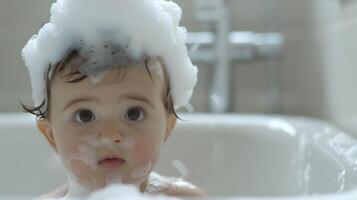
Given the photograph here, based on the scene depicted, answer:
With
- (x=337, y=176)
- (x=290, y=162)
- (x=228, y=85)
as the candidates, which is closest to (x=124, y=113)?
(x=337, y=176)

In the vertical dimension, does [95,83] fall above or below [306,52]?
above

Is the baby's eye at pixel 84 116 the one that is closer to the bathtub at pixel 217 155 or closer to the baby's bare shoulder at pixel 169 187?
the baby's bare shoulder at pixel 169 187

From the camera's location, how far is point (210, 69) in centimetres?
156

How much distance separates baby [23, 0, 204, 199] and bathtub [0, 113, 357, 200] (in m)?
0.43

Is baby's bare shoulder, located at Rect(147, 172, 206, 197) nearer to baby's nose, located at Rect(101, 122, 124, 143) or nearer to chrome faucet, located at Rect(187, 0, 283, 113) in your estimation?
baby's nose, located at Rect(101, 122, 124, 143)

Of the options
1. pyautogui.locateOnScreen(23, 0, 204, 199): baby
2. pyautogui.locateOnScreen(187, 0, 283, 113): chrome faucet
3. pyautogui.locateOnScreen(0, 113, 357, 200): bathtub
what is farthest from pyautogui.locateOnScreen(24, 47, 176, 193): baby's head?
pyautogui.locateOnScreen(187, 0, 283, 113): chrome faucet

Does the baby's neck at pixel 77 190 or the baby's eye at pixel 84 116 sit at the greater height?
the baby's eye at pixel 84 116

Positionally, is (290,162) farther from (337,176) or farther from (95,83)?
(95,83)

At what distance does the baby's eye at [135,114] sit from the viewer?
67 centimetres

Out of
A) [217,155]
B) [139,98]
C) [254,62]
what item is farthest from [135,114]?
[254,62]

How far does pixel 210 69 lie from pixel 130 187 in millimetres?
932

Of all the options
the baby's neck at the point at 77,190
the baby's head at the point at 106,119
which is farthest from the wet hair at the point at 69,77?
the baby's neck at the point at 77,190

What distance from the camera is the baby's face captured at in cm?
66

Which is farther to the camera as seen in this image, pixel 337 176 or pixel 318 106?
pixel 318 106
